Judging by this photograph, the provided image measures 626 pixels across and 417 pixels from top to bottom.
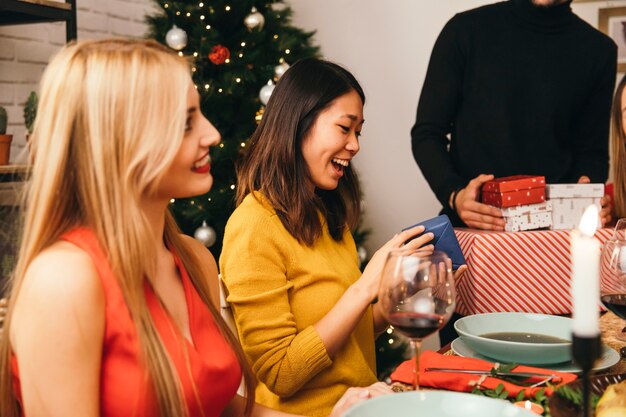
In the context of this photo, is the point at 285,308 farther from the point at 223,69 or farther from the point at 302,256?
the point at 223,69

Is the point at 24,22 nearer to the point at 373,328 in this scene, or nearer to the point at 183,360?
the point at 373,328

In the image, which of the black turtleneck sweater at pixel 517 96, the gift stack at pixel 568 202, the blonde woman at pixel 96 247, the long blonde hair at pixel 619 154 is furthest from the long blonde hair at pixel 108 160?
the long blonde hair at pixel 619 154

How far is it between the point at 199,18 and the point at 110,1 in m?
0.67

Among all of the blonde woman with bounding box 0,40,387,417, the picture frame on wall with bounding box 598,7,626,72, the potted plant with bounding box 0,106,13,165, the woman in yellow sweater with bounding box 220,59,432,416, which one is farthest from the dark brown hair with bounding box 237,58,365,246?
the picture frame on wall with bounding box 598,7,626,72

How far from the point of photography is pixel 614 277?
1.29 metres

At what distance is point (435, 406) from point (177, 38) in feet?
7.93

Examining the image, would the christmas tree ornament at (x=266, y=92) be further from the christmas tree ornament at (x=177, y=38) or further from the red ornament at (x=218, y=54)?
the christmas tree ornament at (x=177, y=38)

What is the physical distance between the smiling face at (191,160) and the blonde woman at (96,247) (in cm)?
2

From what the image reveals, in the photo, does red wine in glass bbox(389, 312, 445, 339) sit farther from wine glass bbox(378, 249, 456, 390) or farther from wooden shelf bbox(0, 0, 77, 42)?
wooden shelf bbox(0, 0, 77, 42)

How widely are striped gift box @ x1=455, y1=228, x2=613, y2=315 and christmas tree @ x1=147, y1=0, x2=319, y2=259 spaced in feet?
4.70

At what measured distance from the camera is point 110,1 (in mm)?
3461

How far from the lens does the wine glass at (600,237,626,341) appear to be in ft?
4.13

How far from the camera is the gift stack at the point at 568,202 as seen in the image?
1.99 meters

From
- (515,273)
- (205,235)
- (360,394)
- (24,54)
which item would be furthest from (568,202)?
(24,54)
